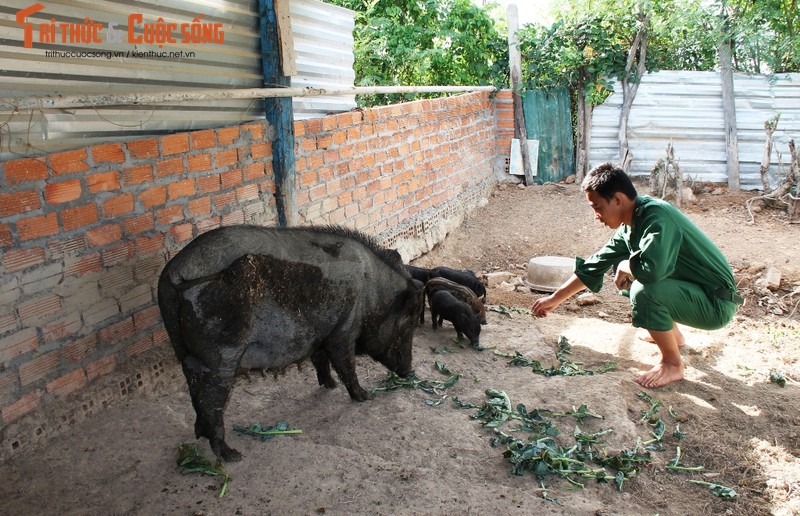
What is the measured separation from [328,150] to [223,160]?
159cm

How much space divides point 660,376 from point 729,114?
803 centimetres

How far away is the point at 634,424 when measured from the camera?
4.35 meters

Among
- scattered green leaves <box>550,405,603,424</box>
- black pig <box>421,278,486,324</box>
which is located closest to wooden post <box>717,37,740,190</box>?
black pig <box>421,278,486,324</box>

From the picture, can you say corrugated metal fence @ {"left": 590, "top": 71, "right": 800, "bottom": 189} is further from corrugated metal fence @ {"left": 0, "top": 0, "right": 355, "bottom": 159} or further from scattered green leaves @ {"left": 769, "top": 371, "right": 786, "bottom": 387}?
corrugated metal fence @ {"left": 0, "top": 0, "right": 355, "bottom": 159}

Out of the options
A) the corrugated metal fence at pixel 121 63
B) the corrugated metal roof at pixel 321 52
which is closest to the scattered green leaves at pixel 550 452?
the corrugated metal fence at pixel 121 63

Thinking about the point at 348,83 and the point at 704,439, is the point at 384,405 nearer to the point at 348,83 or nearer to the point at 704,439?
the point at 704,439

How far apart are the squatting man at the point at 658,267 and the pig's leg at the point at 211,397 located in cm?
255

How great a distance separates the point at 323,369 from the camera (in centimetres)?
463

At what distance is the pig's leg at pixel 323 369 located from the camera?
4566mm

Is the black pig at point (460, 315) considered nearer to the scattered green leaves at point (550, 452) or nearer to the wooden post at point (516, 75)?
the scattered green leaves at point (550, 452)

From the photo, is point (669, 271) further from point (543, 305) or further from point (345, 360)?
point (345, 360)

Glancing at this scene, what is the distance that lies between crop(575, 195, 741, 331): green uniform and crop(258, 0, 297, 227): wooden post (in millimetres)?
2470

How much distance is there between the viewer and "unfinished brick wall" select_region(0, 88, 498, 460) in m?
3.46

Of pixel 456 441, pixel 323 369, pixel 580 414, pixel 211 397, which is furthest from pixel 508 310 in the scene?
pixel 211 397
